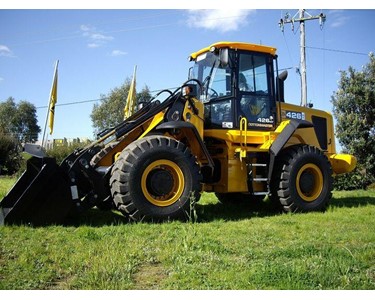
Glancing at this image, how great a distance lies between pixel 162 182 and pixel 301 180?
330 centimetres

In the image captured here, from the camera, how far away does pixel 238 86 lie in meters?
8.11

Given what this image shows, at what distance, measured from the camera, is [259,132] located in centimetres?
844

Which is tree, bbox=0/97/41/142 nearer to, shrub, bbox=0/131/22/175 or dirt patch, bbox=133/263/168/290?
shrub, bbox=0/131/22/175

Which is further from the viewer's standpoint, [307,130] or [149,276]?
[307,130]

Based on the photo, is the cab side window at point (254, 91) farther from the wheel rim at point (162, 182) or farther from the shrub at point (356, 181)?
the shrub at point (356, 181)

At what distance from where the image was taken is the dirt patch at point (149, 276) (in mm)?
3635

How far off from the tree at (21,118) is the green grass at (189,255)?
45171 mm

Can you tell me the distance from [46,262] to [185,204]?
2.96 m

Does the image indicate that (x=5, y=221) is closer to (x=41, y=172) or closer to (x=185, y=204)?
(x=41, y=172)

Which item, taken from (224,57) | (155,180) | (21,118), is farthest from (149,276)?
(21,118)

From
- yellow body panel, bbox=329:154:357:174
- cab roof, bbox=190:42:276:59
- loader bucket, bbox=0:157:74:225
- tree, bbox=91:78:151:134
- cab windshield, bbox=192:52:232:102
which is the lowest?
loader bucket, bbox=0:157:74:225

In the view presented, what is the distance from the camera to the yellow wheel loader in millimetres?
6285

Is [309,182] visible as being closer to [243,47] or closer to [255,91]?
[255,91]

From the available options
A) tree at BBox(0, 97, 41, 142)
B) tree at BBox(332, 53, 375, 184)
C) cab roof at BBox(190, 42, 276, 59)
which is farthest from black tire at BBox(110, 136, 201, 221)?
tree at BBox(0, 97, 41, 142)
